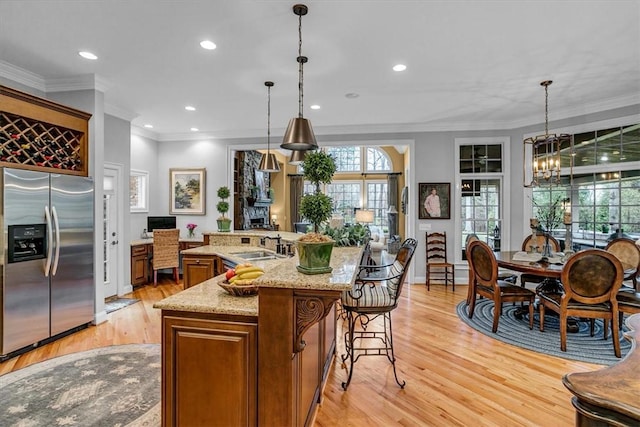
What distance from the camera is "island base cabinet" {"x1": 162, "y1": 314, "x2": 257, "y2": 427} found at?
1.63 meters

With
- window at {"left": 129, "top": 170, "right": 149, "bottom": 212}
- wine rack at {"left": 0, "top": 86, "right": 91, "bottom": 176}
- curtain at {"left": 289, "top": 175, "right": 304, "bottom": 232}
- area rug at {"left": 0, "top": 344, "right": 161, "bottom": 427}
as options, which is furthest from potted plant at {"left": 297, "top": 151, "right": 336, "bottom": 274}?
curtain at {"left": 289, "top": 175, "right": 304, "bottom": 232}

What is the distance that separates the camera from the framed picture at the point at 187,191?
21.3 feet

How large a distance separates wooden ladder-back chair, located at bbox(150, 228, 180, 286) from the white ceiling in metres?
2.00

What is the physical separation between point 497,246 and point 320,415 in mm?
4939

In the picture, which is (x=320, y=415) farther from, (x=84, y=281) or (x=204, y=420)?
(x=84, y=281)

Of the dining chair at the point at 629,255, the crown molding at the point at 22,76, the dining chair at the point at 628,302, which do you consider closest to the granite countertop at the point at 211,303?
the crown molding at the point at 22,76

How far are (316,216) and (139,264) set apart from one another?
198 inches

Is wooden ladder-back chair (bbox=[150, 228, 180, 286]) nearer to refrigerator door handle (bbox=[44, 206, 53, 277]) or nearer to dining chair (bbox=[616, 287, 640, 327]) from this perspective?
refrigerator door handle (bbox=[44, 206, 53, 277])

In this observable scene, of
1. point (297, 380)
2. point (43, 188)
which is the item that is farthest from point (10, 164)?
point (297, 380)

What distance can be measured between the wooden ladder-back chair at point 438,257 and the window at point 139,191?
17.9 feet

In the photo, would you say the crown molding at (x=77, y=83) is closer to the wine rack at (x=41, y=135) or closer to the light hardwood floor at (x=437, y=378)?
the wine rack at (x=41, y=135)

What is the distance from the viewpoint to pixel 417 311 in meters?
4.38

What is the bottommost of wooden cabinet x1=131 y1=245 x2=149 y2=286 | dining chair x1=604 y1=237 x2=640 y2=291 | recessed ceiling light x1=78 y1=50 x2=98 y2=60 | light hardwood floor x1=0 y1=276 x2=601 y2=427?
light hardwood floor x1=0 y1=276 x2=601 y2=427

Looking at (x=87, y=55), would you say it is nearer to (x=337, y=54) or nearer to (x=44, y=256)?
(x=44, y=256)
